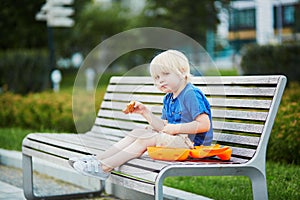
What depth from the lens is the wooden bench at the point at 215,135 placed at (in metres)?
3.68

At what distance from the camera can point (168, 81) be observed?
387 cm

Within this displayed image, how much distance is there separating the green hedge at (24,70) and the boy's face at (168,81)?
1707cm

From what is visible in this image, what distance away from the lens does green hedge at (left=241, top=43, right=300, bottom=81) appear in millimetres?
15422

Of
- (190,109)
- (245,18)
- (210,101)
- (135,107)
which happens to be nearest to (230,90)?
(210,101)

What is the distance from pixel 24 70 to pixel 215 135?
17220 mm

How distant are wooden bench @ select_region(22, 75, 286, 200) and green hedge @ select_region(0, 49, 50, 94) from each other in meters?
15.4

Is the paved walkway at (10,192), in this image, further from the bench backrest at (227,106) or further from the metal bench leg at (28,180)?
the bench backrest at (227,106)

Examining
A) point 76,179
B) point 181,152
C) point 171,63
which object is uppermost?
point 171,63

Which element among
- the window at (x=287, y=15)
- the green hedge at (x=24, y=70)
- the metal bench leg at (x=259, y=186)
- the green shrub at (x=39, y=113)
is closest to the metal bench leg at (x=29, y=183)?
the metal bench leg at (x=259, y=186)

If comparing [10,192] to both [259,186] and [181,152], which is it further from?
[259,186]

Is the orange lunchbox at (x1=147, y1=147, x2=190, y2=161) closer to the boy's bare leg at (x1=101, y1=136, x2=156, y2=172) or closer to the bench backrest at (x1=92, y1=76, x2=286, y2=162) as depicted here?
the boy's bare leg at (x1=101, y1=136, x2=156, y2=172)

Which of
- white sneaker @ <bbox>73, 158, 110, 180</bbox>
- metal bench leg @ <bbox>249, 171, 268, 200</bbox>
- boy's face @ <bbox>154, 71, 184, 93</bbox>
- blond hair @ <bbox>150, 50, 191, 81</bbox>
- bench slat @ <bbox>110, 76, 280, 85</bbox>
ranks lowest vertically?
metal bench leg @ <bbox>249, 171, 268, 200</bbox>

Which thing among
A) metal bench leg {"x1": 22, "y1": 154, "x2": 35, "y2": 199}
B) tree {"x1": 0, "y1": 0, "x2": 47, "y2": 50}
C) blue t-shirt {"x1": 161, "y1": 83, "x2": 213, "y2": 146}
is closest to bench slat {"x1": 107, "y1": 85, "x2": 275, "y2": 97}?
blue t-shirt {"x1": 161, "y1": 83, "x2": 213, "y2": 146}

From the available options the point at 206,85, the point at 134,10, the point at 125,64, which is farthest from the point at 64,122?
the point at 134,10
